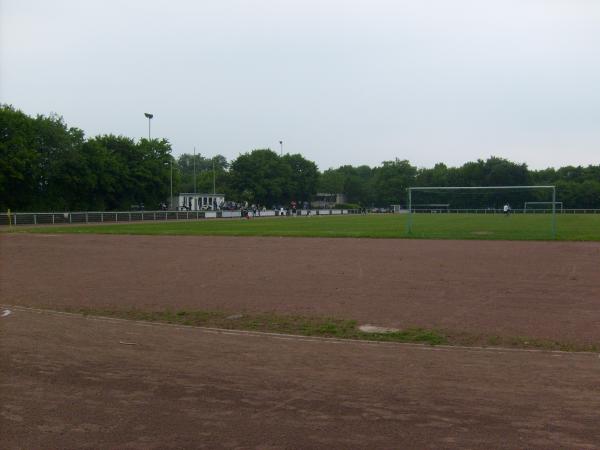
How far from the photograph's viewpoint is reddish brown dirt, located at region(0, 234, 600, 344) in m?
11.2

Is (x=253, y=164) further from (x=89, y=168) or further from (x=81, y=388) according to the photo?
(x=81, y=388)

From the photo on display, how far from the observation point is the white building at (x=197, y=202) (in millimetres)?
88812

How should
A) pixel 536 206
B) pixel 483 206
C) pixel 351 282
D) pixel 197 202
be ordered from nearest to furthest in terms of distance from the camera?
pixel 351 282
pixel 483 206
pixel 536 206
pixel 197 202

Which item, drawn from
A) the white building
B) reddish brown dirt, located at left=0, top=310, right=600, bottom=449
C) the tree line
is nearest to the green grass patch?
reddish brown dirt, located at left=0, top=310, right=600, bottom=449

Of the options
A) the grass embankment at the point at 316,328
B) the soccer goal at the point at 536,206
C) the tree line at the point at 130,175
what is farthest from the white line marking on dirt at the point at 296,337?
the soccer goal at the point at 536,206

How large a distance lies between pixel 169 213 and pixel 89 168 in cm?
1032

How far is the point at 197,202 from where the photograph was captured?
92.1 meters

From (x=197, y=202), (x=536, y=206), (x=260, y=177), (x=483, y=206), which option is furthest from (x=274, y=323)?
(x=260, y=177)

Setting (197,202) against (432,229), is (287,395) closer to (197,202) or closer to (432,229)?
(432,229)

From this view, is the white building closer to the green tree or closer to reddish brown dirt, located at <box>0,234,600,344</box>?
the green tree

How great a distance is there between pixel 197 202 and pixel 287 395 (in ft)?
287

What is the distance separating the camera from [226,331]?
32.8 feet

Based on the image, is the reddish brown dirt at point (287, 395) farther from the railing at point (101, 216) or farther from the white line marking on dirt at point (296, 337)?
the railing at point (101, 216)

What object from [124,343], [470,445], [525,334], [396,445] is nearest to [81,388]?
[124,343]
